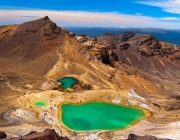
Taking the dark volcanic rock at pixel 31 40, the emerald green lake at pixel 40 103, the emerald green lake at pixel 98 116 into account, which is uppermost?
the dark volcanic rock at pixel 31 40

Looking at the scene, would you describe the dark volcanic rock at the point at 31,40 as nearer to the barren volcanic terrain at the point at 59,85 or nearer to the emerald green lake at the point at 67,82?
the barren volcanic terrain at the point at 59,85

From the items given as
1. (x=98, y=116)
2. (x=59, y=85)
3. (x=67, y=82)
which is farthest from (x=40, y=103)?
(x=67, y=82)

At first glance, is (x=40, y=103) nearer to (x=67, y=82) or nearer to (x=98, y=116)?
(x=98, y=116)

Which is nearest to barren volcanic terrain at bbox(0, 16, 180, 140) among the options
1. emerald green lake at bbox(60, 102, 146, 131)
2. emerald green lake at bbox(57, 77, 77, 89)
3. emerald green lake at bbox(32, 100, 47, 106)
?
emerald green lake at bbox(32, 100, 47, 106)

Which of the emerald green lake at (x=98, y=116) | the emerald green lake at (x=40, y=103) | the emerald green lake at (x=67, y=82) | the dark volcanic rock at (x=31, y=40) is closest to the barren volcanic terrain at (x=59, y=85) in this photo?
the dark volcanic rock at (x=31, y=40)

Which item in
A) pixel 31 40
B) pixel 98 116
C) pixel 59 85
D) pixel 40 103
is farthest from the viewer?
pixel 31 40

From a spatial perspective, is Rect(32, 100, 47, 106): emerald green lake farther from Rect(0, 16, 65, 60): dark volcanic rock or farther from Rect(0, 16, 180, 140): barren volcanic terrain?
Rect(0, 16, 65, 60): dark volcanic rock
